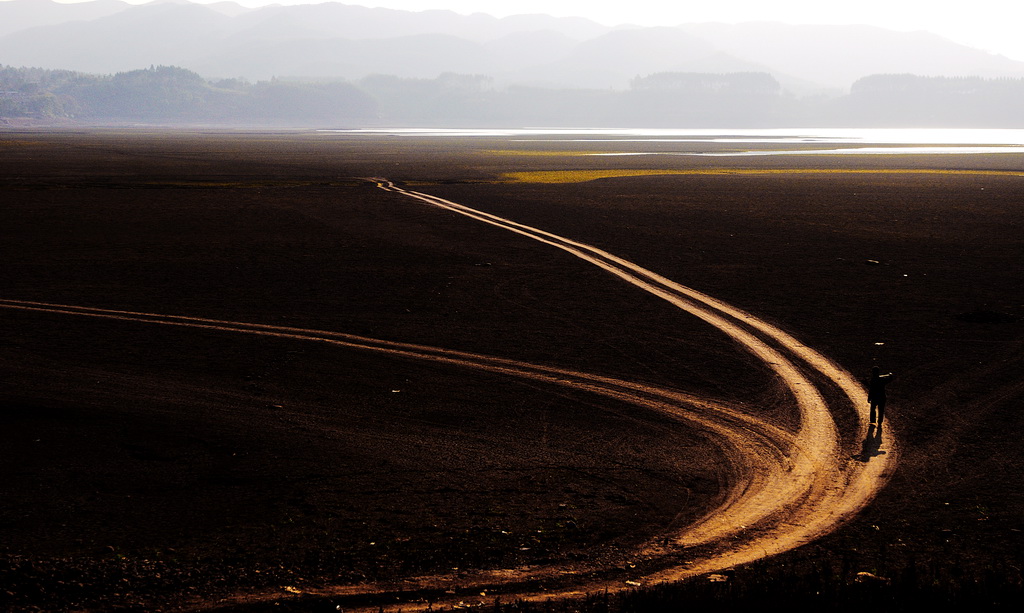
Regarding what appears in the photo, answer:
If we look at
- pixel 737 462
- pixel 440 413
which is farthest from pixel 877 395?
pixel 440 413

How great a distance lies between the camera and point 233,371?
13930 mm

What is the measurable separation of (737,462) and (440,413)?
12.6 ft

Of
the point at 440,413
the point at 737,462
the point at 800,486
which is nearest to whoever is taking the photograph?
the point at 800,486

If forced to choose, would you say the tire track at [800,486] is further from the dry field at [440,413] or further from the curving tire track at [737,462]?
the dry field at [440,413]

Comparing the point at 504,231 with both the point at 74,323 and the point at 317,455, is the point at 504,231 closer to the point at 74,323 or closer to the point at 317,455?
the point at 74,323

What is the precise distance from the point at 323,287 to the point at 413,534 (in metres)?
13.5

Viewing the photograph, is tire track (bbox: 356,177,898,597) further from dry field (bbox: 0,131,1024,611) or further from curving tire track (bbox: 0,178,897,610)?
dry field (bbox: 0,131,1024,611)

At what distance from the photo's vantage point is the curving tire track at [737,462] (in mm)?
7867

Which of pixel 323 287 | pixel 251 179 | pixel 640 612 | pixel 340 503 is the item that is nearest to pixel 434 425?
pixel 340 503

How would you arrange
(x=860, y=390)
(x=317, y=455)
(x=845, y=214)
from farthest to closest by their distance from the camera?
1. (x=845, y=214)
2. (x=860, y=390)
3. (x=317, y=455)

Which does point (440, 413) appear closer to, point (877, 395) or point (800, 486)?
point (800, 486)

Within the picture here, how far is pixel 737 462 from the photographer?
10.5 m

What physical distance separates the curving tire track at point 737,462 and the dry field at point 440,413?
0.35 ft

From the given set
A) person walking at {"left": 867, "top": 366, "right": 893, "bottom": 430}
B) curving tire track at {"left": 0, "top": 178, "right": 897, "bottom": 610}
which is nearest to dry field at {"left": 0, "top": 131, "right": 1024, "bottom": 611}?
curving tire track at {"left": 0, "top": 178, "right": 897, "bottom": 610}
